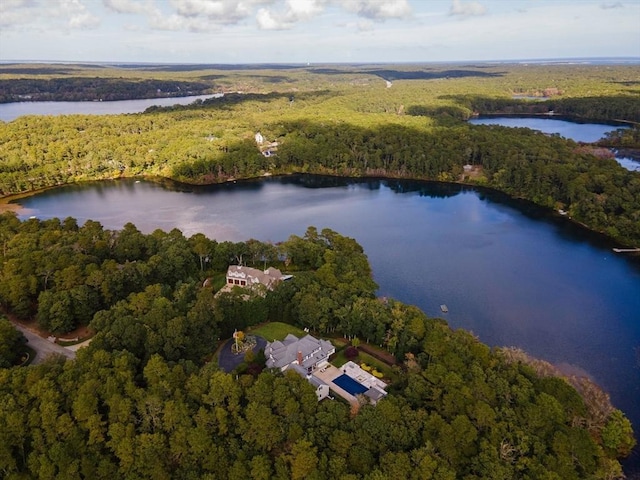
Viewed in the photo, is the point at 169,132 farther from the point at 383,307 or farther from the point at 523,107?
the point at 523,107

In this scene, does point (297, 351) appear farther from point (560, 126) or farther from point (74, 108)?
point (74, 108)

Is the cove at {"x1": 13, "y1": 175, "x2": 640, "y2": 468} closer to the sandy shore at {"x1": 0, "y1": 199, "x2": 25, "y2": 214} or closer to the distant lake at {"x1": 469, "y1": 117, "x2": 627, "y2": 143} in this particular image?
the sandy shore at {"x1": 0, "y1": 199, "x2": 25, "y2": 214}

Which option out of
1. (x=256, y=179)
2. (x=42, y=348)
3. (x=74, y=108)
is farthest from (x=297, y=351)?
(x=74, y=108)

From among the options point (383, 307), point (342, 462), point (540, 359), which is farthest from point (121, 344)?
point (540, 359)

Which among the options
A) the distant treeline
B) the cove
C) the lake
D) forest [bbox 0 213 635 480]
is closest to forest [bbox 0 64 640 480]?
forest [bbox 0 213 635 480]

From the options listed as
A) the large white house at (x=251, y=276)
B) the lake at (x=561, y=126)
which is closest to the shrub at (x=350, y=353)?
the large white house at (x=251, y=276)
